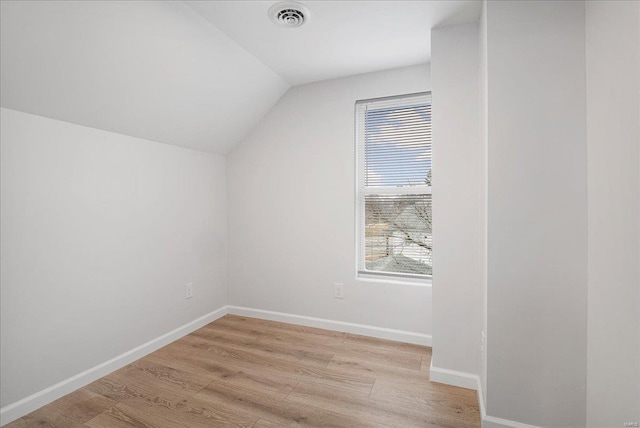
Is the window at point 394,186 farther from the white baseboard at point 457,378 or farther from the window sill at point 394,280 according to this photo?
the white baseboard at point 457,378

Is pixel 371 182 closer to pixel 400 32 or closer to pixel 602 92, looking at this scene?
pixel 400 32

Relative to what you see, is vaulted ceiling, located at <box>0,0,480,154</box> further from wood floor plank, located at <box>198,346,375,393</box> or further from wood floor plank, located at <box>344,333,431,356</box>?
wood floor plank, located at <box>344,333,431,356</box>

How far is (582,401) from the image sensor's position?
138cm

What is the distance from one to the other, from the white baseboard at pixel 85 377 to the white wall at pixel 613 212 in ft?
8.76

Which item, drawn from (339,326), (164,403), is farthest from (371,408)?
(164,403)

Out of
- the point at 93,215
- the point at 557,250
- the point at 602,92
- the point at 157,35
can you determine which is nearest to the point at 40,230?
the point at 93,215

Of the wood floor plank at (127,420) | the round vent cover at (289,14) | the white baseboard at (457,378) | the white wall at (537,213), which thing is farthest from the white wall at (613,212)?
the wood floor plank at (127,420)

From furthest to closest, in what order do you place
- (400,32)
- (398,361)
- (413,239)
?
(413,239) < (398,361) < (400,32)

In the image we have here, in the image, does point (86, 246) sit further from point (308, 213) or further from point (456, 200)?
point (456, 200)

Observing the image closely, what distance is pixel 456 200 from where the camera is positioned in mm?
1968

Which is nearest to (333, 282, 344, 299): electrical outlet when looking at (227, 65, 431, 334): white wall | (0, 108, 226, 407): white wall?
(227, 65, 431, 334): white wall

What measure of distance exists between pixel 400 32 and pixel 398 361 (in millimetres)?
2247

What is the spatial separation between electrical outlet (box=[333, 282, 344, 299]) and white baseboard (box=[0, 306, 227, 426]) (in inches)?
50.5

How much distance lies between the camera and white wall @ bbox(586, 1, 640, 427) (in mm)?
999
